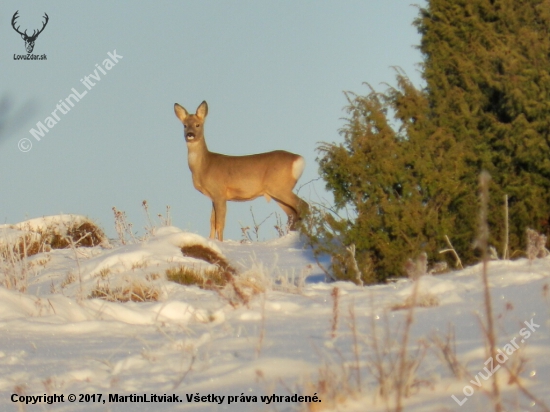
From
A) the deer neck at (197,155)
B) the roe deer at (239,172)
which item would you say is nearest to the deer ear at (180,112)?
the roe deer at (239,172)

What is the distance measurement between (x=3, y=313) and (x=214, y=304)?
1.37 meters

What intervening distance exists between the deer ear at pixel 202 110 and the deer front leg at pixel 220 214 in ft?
8.44

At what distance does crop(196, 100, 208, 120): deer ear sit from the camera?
20.3m

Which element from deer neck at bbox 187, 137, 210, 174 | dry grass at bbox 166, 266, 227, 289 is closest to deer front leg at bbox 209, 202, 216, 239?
deer neck at bbox 187, 137, 210, 174

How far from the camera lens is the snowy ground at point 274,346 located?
296cm

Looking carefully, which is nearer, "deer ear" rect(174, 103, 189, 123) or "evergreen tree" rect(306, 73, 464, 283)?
"evergreen tree" rect(306, 73, 464, 283)

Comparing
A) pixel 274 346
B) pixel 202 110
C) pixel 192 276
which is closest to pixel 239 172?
pixel 202 110

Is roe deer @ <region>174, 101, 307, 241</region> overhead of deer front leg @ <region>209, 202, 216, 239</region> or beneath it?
overhead

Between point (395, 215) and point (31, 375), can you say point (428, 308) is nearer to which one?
point (31, 375)

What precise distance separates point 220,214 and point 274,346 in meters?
14.2

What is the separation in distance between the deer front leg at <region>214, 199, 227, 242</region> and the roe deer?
0.03 m

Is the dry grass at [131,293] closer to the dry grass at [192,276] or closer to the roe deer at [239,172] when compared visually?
the dry grass at [192,276]

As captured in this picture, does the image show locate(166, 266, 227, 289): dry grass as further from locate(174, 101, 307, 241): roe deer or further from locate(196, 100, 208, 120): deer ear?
locate(196, 100, 208, 120): deer ear

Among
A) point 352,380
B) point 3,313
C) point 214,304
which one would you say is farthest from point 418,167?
point 352,380
